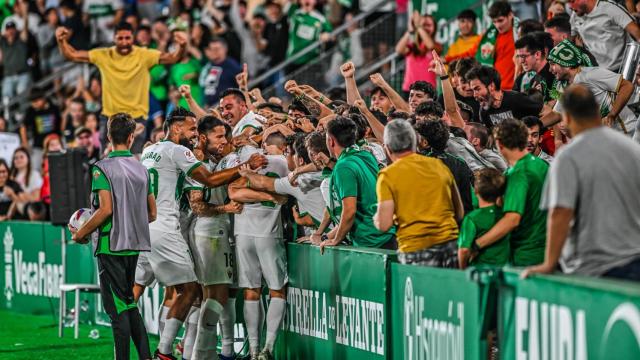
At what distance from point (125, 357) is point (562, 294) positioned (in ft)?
15.2

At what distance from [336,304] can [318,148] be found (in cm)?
130

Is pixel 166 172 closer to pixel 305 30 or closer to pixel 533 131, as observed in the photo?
pixel 533 131

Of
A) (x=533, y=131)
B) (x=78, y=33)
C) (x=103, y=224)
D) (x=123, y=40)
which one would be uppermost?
(x=78, y=33)

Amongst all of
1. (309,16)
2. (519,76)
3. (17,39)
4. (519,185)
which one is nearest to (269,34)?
(309,16)

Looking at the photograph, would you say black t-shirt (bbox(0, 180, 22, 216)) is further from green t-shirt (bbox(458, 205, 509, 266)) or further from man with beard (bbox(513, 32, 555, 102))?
green t-shirt (bbox(458, 205, 509, 266))

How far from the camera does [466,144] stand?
9.67m

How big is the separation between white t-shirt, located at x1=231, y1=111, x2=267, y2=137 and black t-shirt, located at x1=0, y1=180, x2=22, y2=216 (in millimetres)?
7087

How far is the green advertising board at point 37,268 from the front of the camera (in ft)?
52.5

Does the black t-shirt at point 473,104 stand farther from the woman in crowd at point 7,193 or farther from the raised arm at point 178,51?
the woman in crowd at point 7,193

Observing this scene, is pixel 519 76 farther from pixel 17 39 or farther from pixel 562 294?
pixel 17 39

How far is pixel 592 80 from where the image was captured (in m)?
10.3

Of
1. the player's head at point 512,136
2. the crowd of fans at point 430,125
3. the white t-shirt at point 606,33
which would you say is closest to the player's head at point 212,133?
the crowd of fans at point 430,125

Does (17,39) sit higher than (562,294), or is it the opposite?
(17,39)

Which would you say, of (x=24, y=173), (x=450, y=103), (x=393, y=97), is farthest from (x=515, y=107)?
(x=24, y=173)
